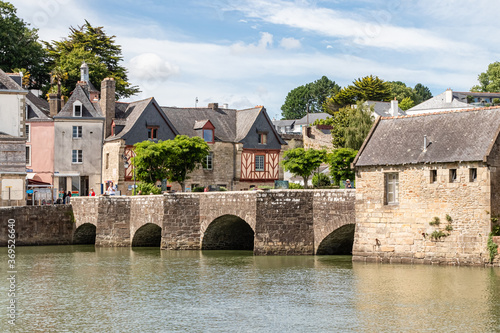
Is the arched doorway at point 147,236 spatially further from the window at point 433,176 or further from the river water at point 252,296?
the window at point 433,176

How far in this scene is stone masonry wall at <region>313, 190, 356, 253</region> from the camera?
29.9 metres

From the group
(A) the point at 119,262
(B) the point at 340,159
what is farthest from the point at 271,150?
(A) the point at 119,262

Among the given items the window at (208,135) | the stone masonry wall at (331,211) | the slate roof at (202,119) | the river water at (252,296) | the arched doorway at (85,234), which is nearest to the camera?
the river water at (252,296)

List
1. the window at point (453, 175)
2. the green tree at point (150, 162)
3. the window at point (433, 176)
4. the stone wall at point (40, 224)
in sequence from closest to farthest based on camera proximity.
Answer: the window at point (453, 175) < the window at point (433, 176) < the stone wall at point (40, 224) < the green tree at point (150, 162)

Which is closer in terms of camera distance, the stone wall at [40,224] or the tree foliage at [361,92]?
the stone wall at [40,224]

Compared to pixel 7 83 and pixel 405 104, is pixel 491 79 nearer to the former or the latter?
pixel 405 104

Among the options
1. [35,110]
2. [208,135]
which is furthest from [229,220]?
[35,110]

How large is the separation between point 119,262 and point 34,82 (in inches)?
1430

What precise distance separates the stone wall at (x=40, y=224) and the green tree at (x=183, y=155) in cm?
726

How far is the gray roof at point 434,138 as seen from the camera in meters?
26.4

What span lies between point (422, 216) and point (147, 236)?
16684 millimetres

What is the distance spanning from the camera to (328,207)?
30453mm

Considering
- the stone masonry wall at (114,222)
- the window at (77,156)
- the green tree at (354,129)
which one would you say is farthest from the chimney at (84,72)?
the stone masonry wall at (114,222)

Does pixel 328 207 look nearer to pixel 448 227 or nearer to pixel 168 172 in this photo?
pixel 448 227
